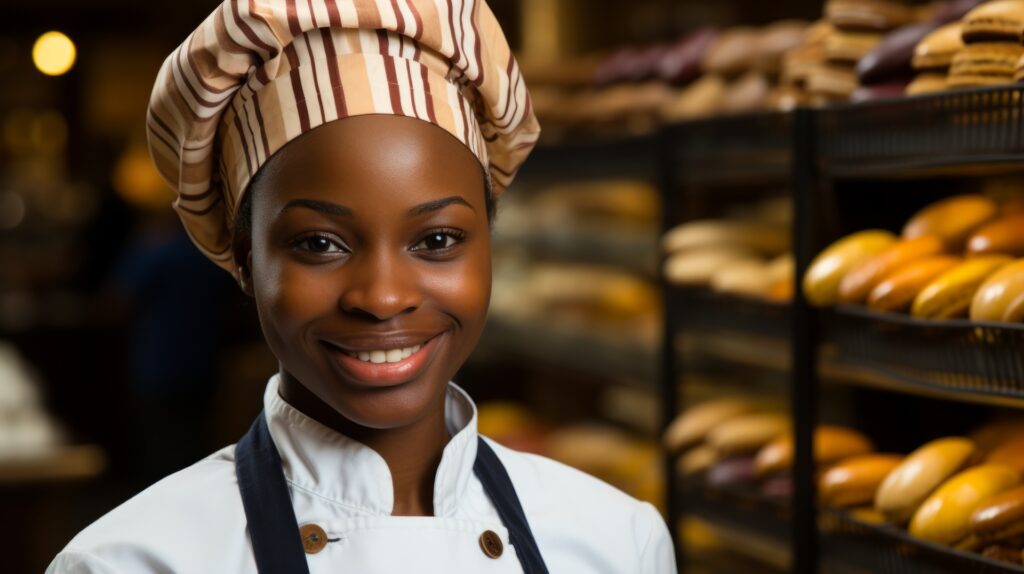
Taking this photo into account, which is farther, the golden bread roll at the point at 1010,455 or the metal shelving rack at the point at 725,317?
the metal shelving rack at the point at 725,317

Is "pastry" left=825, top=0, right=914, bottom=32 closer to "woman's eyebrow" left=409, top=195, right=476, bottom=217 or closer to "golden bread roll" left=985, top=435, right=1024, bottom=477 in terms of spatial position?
"golden bread roll" left=985, top=435, right=1024, bottom=477

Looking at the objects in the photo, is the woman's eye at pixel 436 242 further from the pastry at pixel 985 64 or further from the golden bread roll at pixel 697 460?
the golden bread roll at pixel 697 460

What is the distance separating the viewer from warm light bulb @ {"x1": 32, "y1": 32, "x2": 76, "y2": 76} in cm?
247

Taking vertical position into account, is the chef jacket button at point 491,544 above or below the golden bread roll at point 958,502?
above

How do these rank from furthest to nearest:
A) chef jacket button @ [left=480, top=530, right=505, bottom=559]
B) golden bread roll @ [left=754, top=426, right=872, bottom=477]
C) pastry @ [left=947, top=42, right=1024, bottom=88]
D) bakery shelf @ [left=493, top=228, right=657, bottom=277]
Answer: bakery shelf @ [left=493, top=228, right=657, bottom=277], golden bread roll @ [left=754, top=426, right=872, bottom=477], pastry @ [left=947, top=42, right=1024, bottom=88], chef jacket button @ [left=480, top=530, right=505, bottom=559]

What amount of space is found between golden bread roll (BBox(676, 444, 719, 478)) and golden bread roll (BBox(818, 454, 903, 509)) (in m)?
0.45

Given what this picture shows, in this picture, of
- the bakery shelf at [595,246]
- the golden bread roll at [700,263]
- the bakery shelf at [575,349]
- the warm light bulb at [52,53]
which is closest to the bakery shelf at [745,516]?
the golden bread roll at [700,263]

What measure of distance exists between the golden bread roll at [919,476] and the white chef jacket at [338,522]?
0.52m

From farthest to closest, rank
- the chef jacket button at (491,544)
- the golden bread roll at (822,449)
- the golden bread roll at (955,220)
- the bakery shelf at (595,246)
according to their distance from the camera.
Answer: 1. the bakery shelf at (595,246)
2. the golden bread roll at (822,449)
3. the golden bread roll at (955,220)
4. the chef jacket button at (491,544)

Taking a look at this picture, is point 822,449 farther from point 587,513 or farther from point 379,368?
point 379,368

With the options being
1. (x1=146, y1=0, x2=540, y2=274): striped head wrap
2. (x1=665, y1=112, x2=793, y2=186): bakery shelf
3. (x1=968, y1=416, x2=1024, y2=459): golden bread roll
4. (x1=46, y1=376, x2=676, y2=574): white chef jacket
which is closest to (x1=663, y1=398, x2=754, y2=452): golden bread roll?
(x1=665, y1=112, x2=793, y2=186): bakery shelf

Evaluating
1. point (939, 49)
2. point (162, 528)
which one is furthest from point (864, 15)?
point (162, 528)

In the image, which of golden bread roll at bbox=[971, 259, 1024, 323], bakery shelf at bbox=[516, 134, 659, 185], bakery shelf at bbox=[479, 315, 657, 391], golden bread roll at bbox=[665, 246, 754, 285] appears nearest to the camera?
golden bread roll at bbox=[971, 259, 1024, 323]

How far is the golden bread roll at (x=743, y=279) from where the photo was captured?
2.18m
